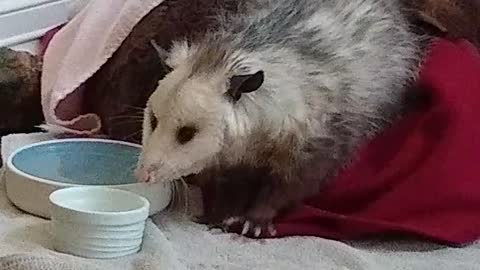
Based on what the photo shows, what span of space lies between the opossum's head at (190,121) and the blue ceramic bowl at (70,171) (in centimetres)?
6

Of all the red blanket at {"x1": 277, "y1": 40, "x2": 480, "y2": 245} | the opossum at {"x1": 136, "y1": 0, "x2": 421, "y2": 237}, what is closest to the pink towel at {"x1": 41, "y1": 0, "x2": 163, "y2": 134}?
the opossum at {"x1": 136, "y1": 0, "x2": 421, "y2": 237}

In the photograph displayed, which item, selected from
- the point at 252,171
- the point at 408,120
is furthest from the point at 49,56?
the point at 408,120

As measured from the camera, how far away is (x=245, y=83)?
4.07 feet

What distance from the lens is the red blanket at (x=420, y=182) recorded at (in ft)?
4.42

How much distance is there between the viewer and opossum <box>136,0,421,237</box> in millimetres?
1269

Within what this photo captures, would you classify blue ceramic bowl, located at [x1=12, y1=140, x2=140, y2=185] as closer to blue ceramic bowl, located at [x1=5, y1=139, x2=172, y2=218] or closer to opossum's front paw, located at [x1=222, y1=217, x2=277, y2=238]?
blue ceramic bowl, located at [x1=5, y1=139, x2=172, y2=218]

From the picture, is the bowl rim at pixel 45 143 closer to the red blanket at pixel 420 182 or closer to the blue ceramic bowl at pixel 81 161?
the blue ceramic bowl at pixel 81 161

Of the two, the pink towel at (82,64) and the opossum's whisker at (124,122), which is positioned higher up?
the pink towel at (82,64)

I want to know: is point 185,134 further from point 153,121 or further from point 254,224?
point 254,224

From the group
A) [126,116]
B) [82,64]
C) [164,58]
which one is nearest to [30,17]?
[82,64]

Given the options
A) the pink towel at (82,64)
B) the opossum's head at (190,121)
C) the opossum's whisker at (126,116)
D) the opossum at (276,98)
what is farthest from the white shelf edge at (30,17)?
the opossum's head at (190,121)

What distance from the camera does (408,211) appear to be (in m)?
1.36

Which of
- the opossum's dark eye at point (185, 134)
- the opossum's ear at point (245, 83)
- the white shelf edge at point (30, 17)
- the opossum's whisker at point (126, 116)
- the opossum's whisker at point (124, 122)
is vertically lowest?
the opossum's whisker at point (124, 122)

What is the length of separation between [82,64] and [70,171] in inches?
8.2
